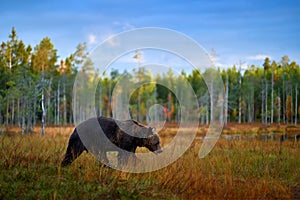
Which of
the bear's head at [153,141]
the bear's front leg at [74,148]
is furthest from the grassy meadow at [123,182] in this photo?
the bear's head at [153,141]

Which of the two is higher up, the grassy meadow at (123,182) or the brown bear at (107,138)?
the brown bear at (107,138)

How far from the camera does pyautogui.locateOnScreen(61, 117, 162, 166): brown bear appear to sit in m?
8.05

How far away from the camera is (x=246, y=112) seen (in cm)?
6350

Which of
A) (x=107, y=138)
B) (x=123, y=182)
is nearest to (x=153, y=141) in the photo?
(x=107, y=138)

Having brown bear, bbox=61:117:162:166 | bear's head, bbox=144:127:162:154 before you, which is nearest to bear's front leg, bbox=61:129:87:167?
brown bear, bbox=61:117:162:166

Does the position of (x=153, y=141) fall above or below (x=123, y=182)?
above

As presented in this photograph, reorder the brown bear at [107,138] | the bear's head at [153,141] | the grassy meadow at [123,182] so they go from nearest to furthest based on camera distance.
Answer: the grassy meadow at [123,182] → the brown bear at [107,138] → the bear's head at [153,141]

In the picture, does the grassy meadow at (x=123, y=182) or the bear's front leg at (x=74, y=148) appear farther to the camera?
the bear's front leg at (x=74, y=148)

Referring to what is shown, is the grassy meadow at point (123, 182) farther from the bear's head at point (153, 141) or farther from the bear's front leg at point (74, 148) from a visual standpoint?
the bear's head at point (153, 141)

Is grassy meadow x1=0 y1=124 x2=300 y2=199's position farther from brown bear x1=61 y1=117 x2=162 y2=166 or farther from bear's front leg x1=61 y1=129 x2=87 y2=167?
brown bear x1=61 y1=117 x2=162 y2=166

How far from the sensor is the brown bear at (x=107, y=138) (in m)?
8.05

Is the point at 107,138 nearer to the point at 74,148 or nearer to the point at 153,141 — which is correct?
the point at 74,148

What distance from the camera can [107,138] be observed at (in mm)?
8180

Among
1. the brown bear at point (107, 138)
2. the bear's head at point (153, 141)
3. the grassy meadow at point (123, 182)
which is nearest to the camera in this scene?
the grassy meadow at point (123, 182)
